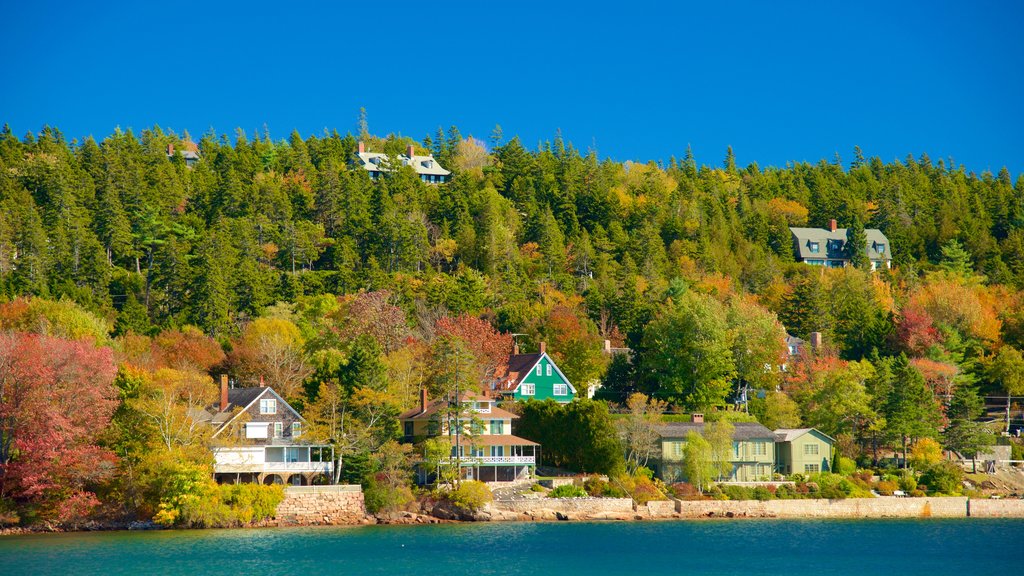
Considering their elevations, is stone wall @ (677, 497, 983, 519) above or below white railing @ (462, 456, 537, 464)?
below

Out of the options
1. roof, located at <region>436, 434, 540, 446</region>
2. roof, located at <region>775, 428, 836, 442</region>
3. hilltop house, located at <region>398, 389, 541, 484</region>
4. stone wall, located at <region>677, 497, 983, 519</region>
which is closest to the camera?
hilltop house, located at <region>398, 389, 541, 484</region>

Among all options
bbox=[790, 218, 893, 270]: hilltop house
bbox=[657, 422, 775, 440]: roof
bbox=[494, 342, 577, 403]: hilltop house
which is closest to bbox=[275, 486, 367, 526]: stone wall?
bbox=[657, 422, 775, 440]: roof

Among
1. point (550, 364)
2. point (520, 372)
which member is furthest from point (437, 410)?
point (550, 364)

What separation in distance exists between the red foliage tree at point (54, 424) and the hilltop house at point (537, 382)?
31865 mm

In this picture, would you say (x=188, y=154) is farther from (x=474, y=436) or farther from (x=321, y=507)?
(x=321, y=507)

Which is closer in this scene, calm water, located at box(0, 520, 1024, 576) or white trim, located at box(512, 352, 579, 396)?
calm water, located at box(0, 520, 1024, 576)

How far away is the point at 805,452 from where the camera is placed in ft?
261

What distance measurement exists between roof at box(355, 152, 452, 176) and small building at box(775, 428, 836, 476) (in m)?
70.5

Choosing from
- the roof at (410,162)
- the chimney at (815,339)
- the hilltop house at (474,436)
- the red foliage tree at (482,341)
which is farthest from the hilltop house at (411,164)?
the hilltop house at (474,436)

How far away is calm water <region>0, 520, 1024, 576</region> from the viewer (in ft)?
166

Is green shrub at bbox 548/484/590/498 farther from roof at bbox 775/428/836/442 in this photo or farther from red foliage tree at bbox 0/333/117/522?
red foliage tree at bbox 0/333/117/522

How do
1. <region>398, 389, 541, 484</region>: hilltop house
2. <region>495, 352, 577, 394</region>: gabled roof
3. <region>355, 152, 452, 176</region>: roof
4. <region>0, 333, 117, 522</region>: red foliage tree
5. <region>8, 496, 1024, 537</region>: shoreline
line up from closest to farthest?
1. <region>0, 333, 117, 522</region>: red foliage tree
2. <region>8, 496, 1024, 537</region>: shoreline
3. <region>398, 389, 541, 484</region>: hilltop house
4. <region>495, 352, 577, 394</region>: gabled roof
5. <region>355, 152, 452, 176</region>: roof

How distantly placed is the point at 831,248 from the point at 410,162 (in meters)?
50.2

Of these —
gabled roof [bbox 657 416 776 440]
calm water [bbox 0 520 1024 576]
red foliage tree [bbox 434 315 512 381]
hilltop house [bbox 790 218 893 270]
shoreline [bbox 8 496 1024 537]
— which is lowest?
calm water [bbox 0 520 1024 576]
